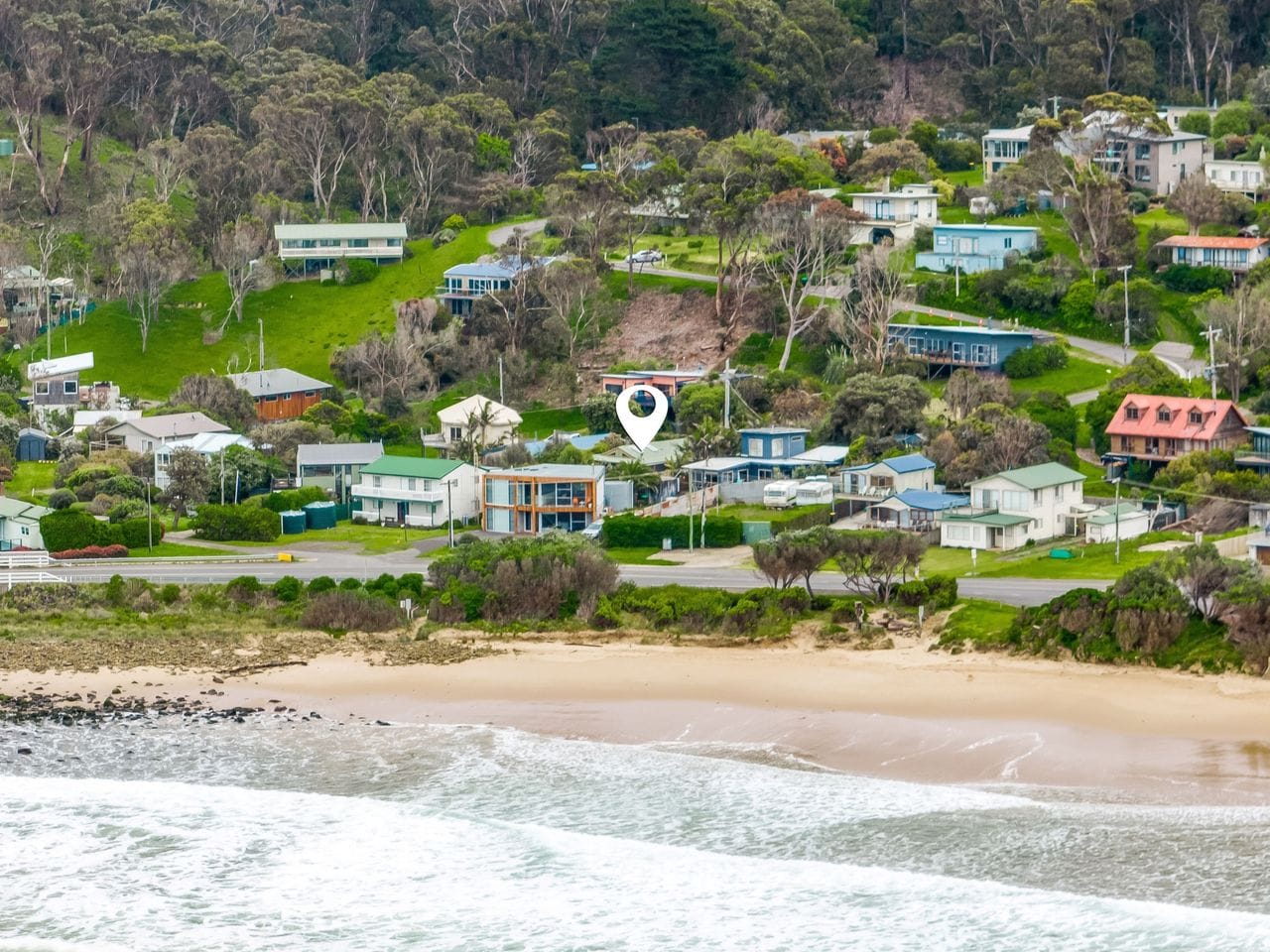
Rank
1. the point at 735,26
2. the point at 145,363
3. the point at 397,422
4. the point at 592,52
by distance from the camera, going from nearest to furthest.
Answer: the point at 397,422 → the point at 145,363 → the point at 735,26 → the point at 592,52

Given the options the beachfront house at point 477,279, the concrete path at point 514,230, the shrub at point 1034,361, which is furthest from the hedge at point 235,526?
the concrete path at point 514,230

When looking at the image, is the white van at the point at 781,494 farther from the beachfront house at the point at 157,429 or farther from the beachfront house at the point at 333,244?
the beachfront house at the point at 333,244

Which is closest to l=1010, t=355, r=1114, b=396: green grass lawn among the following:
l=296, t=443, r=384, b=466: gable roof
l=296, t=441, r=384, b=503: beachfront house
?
l=296, t=443, r=384, b=466: gable roof

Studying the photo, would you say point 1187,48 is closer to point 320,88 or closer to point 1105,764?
point 320,88

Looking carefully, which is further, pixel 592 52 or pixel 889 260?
pixel 592 52

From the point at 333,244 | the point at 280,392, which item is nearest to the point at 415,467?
the point at 280,392

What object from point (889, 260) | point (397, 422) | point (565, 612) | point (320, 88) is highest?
point (320, 88)

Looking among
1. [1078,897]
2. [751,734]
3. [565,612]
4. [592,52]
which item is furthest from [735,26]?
[1078,897]

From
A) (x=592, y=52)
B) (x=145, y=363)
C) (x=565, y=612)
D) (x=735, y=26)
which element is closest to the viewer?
(x=565, y=612)
